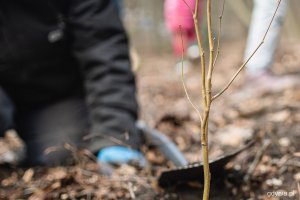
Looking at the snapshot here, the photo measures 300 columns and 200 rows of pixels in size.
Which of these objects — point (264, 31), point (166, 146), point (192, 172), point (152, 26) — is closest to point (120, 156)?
point (166, 146)

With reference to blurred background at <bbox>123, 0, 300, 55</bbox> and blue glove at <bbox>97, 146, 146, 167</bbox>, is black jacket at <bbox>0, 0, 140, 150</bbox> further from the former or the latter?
blurred background at <bbox>123, 0, 300, 55</bbox>

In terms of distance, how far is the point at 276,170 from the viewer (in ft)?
5.45

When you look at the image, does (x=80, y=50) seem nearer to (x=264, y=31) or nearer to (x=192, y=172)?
(x=192, y=172)

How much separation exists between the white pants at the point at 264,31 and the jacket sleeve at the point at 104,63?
3.85 ft

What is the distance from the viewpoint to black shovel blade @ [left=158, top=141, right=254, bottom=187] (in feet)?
4.50

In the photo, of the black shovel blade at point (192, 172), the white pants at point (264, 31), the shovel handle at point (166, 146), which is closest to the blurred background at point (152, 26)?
the white pants at point (264, 31)

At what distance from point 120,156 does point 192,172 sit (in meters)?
0.49

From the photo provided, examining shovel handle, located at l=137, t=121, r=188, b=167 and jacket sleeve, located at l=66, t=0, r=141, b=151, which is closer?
shovel handle, located at l=137, t=121, r=188, b=167

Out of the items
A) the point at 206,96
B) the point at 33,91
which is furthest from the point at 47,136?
the point at 206,96

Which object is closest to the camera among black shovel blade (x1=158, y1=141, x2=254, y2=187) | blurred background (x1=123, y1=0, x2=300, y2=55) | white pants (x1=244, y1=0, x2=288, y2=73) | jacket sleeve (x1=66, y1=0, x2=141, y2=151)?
black shovel blade (x1=158, y1=141, x2=254, y2=187)

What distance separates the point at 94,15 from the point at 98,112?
530mm

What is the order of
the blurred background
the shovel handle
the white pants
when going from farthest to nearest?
1. the blurred background
2. the white pants
3. the shovel handle

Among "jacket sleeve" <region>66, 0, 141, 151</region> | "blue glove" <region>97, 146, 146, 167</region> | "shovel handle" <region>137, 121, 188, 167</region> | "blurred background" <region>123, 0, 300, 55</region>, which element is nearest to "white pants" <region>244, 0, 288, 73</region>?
"jacket sleeve" <region>66, 0, 141, 151</region>

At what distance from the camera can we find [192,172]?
55.6 inches
